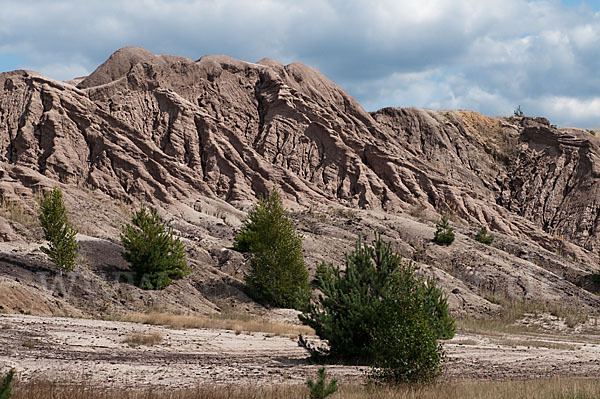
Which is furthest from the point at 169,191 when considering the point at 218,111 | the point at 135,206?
the point at 218,111

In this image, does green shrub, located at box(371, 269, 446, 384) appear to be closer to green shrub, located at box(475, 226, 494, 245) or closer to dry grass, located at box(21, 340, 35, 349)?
dry grass, located at box(21, 340, 35, 349)

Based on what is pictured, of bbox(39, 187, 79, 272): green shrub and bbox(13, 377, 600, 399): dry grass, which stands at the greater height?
bbox(39, 187, 79, 272): green shrub

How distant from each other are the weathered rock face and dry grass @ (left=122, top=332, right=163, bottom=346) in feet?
57.1

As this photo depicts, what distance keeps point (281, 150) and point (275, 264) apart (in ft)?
82.0

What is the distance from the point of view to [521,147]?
233ft

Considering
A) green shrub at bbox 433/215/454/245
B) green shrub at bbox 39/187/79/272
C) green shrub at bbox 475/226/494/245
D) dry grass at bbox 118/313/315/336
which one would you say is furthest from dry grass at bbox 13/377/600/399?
green shrub at bbox 475/226/494/245

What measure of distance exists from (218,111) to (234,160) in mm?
7108

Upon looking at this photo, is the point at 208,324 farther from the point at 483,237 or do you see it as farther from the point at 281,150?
the point at 281,150

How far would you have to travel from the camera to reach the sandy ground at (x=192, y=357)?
12.5 metres

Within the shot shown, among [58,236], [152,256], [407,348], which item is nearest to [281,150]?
[152,256]

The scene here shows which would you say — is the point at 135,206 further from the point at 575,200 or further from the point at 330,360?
the point at 575,200

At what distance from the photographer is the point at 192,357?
16.3m

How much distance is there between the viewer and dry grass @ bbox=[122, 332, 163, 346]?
17.9 metres

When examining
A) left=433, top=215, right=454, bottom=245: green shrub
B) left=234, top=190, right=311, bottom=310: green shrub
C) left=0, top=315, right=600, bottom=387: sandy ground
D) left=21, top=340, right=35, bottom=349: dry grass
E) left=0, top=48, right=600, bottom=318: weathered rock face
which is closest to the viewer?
left=0, top=315, right=600, bottom=387: sandy ground
